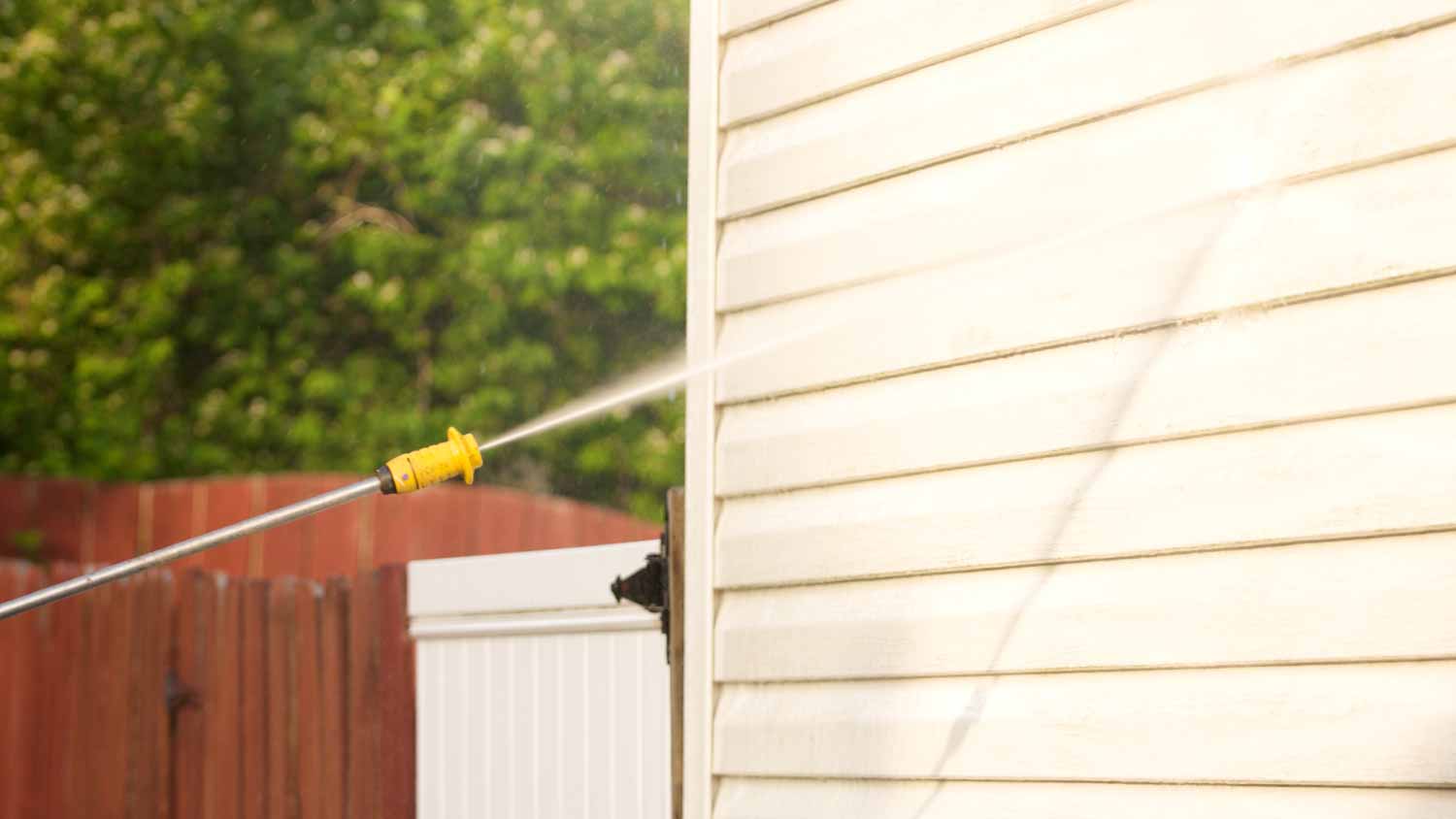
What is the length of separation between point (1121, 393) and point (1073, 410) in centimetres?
7

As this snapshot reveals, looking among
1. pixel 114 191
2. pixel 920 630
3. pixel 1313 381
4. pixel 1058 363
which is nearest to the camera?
pixel 1313 381

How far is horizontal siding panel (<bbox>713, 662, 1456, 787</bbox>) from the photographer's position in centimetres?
170

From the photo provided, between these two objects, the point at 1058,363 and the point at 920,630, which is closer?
the point at 1058,363

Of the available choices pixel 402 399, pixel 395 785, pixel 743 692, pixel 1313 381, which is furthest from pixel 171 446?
pixel 1313 381

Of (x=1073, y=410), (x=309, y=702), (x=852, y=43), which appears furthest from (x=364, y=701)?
(x=1073, y=410)

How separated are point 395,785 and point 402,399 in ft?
23.3

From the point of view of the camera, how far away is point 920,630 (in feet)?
7.18

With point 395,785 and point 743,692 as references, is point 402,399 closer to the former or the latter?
point 395,785

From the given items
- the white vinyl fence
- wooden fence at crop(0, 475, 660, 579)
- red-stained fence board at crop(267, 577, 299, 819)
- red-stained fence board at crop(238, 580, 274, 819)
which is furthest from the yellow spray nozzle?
wooden fence at crop(0, 475, 660, 579)

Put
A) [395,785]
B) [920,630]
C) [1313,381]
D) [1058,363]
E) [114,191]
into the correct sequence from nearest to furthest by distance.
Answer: [1313,381] < [1058,363] < [920,630] < [395,785] < [114,191]

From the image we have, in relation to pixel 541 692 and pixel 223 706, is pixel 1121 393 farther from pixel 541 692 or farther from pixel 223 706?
pixel 223 706

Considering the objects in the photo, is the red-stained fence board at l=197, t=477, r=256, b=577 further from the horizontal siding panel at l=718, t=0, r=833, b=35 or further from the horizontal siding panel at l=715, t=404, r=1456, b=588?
the horizontal siding panel at l=715, t=404, r=1456, b=588

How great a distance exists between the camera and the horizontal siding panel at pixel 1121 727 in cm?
170

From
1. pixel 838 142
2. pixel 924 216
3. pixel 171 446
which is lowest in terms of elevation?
pixel 924 216
